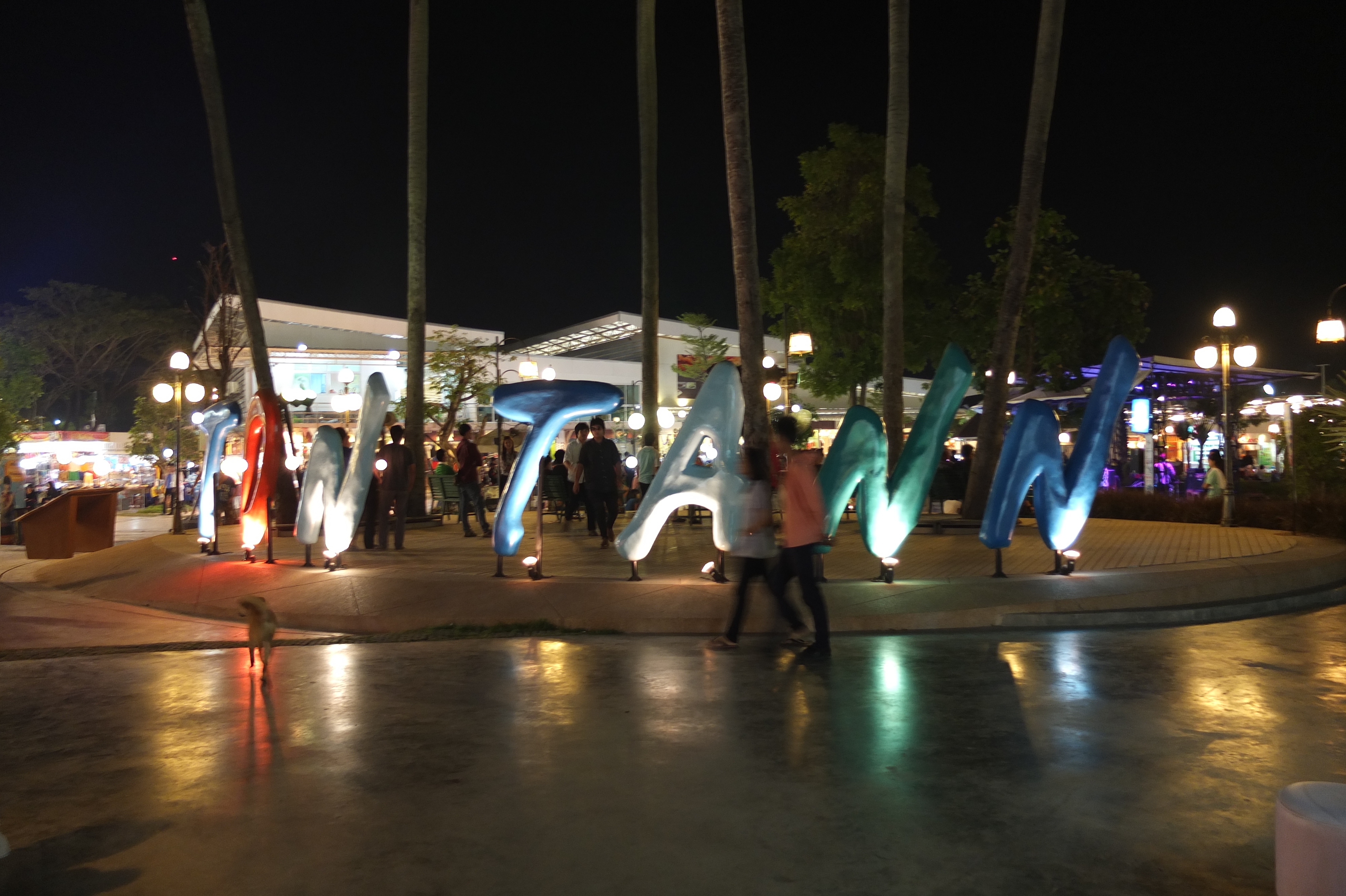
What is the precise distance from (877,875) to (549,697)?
11.9 ft

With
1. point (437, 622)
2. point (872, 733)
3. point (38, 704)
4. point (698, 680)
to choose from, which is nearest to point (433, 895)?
point (872, 733)

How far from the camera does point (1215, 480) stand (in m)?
21.4

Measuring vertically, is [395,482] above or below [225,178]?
below

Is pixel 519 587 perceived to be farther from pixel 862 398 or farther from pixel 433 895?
pixel 862 398

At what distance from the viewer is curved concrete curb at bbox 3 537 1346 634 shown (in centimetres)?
1045

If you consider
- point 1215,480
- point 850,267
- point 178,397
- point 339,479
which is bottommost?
point 1215,480

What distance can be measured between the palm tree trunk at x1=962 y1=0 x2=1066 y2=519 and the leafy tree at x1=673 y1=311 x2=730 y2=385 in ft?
82.9

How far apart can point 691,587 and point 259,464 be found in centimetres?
677

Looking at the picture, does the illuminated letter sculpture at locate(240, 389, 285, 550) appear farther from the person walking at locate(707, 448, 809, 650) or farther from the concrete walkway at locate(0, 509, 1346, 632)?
the person walking at locate(707, 448, 809, 650)

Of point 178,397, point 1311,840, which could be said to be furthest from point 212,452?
point 1311,840

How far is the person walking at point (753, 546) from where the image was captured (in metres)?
9.10

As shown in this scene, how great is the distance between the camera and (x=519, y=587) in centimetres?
1139

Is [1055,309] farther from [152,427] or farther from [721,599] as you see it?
[152,427]

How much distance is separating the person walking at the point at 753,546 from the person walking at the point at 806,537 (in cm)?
23
